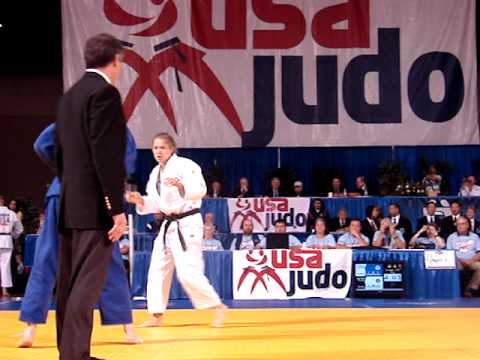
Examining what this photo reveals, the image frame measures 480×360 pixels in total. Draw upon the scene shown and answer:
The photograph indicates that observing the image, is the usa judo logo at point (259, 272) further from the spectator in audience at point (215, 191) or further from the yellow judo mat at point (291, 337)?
the spectator in audience at point (215, 191)

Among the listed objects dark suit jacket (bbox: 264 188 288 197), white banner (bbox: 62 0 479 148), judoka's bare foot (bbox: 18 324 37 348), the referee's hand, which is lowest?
judoka's bare foot (bbox: 18 324 37 348)

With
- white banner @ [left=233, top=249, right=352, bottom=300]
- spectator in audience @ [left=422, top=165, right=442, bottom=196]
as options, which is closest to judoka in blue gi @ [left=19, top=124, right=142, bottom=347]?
white banner @ [left=233, top=249, right=352, bottom=300]

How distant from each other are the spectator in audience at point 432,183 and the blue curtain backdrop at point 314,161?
1717 millimetres

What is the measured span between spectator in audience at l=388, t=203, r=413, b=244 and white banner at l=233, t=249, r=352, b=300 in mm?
2468

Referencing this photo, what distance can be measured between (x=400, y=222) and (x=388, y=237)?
1027 mm

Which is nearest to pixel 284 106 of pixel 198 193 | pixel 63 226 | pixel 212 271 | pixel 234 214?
pixel 234 214

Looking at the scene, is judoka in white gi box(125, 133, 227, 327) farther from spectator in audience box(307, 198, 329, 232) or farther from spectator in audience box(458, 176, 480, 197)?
spectator in audience box(458, 176, 480, 197)

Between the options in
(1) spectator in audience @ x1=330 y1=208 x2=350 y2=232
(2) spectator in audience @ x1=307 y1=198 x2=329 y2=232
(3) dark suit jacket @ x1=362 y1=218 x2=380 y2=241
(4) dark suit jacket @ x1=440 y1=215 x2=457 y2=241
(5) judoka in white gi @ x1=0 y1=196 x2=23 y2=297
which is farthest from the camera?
(2) spectator in audience @ x1=307 y1=198 x2=329 y2=232

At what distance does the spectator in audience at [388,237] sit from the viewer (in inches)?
479

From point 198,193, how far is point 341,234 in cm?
665

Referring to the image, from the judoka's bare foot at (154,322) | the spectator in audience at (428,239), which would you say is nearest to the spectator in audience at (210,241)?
the spectator in audience at (428,239)

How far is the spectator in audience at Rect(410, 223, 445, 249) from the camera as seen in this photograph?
12008mm

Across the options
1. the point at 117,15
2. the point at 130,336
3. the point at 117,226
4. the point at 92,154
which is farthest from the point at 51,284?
the point at 117,15

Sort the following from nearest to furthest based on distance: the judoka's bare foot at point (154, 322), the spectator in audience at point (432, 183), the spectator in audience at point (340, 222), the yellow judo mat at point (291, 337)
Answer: the yellow judo mat at point (291, 337) → the judoka's bare foot at point (154, 322) → the spectator in audience at point (340, 222) → the spectator in audience at point (432, 183)
